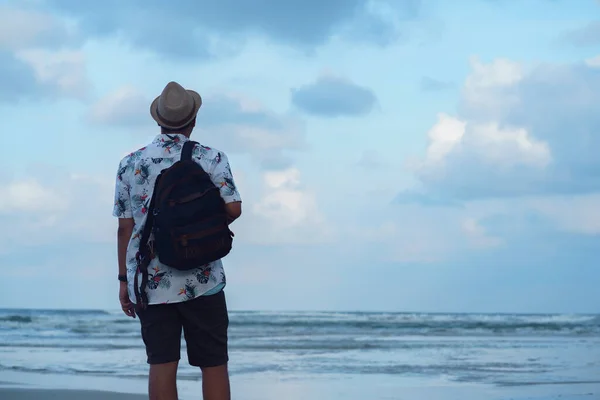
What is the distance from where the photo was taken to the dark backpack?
278 centimetres

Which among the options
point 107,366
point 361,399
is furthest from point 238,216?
point 107,366

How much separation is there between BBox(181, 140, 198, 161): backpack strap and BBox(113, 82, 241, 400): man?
0.02m

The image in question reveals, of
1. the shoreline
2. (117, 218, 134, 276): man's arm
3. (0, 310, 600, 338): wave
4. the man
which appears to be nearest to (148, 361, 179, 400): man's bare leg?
the man

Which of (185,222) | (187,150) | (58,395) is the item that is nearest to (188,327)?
(185,222)

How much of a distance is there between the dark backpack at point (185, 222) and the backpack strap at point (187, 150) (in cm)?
2

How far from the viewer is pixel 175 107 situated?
2.97 m

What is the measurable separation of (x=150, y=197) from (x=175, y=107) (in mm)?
352

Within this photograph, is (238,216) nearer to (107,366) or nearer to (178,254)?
(178,254)

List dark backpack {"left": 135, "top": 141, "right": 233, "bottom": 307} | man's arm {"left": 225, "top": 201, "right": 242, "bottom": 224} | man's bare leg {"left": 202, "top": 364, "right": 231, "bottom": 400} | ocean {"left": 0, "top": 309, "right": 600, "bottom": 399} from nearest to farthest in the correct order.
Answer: dark backpack {"left": 135, "top": 141, "right": 233, "bottom": 307}
man's arm {"left": 225, "top": 201, "right": 242, "bottom": 224}
man's bare leg {"left": 202, "top": 364, "right": 231, "bottom": 400}
ocean {"left": 0, "top": 309, "right": 600, "bottom": 399}

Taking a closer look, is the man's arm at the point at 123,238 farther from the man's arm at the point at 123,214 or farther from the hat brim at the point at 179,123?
the hat brim at the point at 179,123

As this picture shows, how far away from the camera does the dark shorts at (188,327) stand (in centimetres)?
289

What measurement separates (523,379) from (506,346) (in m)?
5.18

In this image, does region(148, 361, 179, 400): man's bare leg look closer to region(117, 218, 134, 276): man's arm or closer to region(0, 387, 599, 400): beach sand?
region(117, 218, 134, 276): man's arm

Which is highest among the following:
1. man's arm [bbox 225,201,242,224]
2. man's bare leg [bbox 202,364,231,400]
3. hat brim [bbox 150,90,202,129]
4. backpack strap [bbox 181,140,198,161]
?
hat brim [bbox 150,90,202,129]
